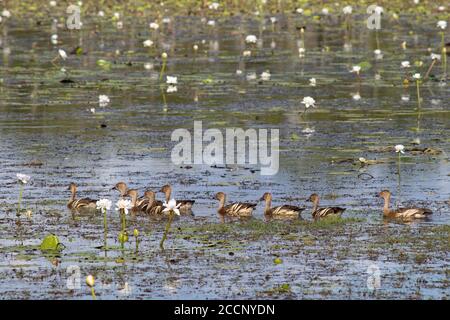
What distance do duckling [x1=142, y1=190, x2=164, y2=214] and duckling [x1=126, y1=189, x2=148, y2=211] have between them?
0.21 feet

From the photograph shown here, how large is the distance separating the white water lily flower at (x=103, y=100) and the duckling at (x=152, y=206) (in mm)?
9677

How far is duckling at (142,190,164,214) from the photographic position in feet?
57.1

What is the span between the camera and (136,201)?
17.8 meters

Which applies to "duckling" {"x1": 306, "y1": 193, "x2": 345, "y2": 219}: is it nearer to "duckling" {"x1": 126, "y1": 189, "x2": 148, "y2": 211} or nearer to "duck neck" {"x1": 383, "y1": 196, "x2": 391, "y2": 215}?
"duck neck" {"x1": 383, "y1": 196, "x2": 391, "y2": 215}

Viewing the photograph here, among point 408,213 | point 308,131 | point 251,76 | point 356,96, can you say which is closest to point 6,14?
point 251,76

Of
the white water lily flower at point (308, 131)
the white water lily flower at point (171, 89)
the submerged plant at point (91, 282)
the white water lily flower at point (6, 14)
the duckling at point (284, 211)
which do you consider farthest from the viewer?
the white water lily flower at point (6, 14)

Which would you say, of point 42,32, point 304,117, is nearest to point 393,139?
point 304,117

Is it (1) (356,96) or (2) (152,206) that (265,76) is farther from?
(2) (152,206)

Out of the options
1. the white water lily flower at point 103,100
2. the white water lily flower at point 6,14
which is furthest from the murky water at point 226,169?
the white water lily flower at point 6,14

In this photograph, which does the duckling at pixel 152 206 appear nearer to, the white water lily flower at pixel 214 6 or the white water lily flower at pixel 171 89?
the white water lily flower at pixel 171 89

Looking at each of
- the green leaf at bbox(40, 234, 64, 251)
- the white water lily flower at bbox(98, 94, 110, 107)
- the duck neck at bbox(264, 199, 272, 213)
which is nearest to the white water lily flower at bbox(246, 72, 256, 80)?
the white water lily flower at bbox(98, 94, 110, 107)

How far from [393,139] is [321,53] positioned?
42.7 feet

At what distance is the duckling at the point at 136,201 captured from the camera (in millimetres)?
17688
